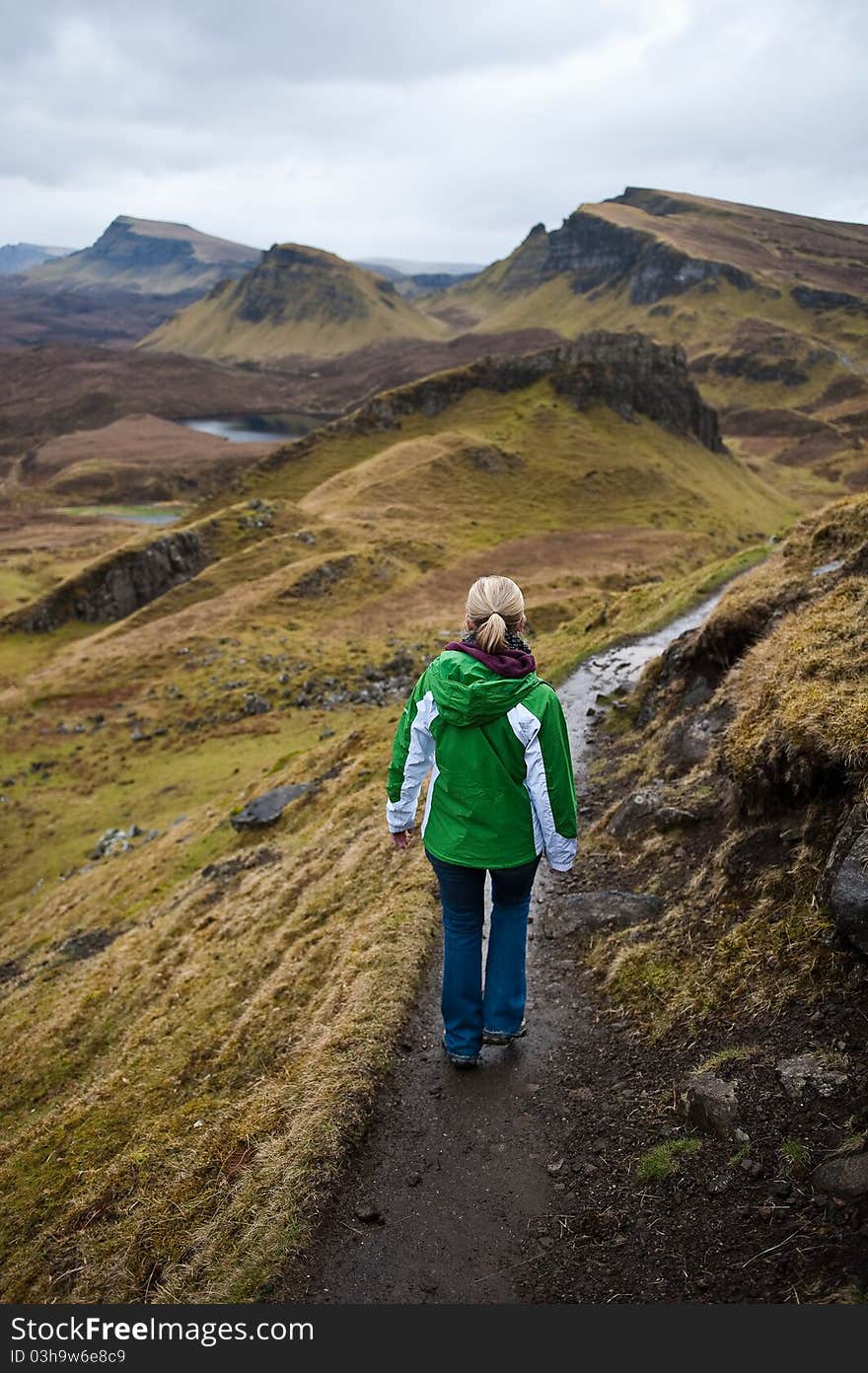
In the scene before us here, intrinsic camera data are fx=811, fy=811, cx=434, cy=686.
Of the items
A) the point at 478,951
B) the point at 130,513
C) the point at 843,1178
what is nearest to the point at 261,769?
the point at 478,951

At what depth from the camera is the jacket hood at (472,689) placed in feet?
21.2

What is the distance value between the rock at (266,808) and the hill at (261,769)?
15 centimetres

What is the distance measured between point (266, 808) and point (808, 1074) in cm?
1879

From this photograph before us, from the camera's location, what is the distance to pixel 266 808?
2316cm

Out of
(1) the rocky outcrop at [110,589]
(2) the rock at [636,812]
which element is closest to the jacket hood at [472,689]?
(2) the rock at [636,812]

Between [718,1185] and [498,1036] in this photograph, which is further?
[498,1036]

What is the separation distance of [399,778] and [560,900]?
4.20m

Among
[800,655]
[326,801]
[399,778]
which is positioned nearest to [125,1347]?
[399,778]

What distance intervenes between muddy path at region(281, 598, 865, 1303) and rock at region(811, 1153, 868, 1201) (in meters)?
0.13

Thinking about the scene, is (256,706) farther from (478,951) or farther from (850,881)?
(850,881)

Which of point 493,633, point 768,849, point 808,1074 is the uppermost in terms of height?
point 493,633

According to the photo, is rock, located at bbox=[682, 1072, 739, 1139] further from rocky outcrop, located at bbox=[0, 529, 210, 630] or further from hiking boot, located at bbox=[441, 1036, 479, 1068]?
rocky outcrop, located at bbox=[0, 529, 210, 630]

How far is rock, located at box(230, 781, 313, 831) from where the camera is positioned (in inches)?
889

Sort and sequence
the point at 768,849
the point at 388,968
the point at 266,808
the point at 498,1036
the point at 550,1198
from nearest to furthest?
the point at 550,1198 → the point at 498,1036 → the point at 768,849 → the point at 388,968 → the point at 266,808
